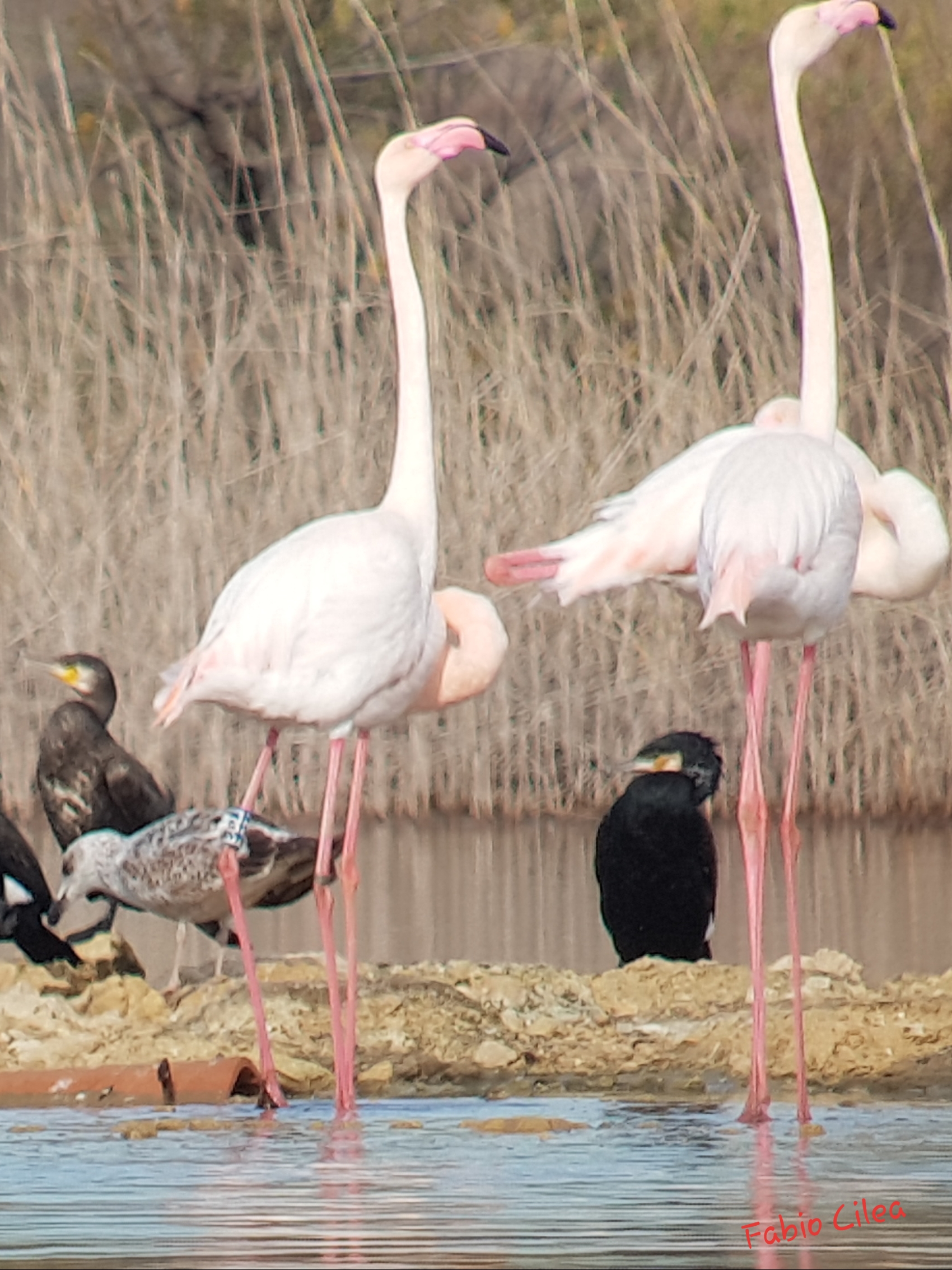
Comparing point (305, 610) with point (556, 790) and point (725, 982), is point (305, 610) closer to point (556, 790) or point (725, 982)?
point (725, 982)

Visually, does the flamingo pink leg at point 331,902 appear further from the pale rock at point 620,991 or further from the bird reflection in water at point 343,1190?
the pale rock at point 620,991

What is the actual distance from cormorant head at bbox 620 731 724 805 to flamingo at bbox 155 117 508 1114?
69.8 inches

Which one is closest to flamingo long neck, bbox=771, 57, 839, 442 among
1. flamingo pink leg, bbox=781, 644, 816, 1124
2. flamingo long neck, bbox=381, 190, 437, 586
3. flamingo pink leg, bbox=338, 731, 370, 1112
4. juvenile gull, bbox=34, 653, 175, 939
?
flamingo pink leg, bbox=781, 644, 816, 1124

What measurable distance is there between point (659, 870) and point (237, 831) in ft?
5.48

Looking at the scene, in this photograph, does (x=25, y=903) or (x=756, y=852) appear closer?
(x=756, y=852)

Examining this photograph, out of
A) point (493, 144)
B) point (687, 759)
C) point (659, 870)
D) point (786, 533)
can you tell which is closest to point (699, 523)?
point (786, 533)

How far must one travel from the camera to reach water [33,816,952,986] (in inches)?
370

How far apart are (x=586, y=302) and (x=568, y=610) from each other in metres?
1.78

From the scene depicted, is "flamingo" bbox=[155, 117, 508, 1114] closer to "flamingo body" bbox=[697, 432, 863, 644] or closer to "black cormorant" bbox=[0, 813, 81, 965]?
"flamingo body" bbox=[697, 432, 863, 644]

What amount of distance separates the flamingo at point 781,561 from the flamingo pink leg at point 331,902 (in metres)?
1.03

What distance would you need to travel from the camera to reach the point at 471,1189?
5.53 m

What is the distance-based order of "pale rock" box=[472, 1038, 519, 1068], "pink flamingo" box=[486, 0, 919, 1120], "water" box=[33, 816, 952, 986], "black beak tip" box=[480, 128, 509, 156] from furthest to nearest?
1. "water" box=[33, 816, 952, 986]
2. "black beak tip" box=[480, 128, 509, 156]
3. "pale rock" box=[472, 1038, 519, 1068]
4. "pink flamingo" box=[486, 0, 919, 1120]

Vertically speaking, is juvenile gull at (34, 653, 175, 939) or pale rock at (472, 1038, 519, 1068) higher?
juvenile gull at (34, 653, 175, 939)
